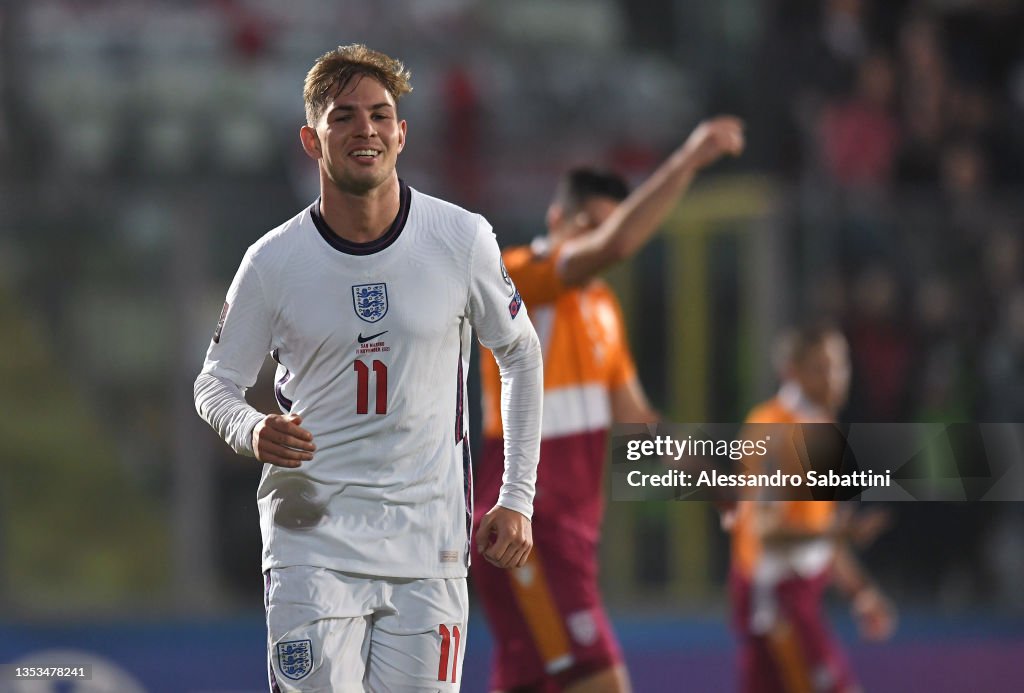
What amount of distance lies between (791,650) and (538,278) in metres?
2.39

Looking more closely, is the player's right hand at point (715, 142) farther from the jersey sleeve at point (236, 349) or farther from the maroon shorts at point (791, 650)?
the maroon shorts at point (791, 650)

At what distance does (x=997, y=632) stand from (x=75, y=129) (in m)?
6.38

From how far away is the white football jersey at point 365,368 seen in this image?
332 centimetres

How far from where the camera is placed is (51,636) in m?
7.36

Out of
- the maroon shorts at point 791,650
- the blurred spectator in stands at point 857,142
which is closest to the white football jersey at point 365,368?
the maroon shorts at point 791,650

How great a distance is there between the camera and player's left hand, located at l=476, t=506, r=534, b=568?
10.9ft

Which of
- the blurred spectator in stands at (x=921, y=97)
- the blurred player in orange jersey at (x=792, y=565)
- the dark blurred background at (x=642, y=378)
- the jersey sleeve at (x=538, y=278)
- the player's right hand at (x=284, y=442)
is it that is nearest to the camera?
the player's right hand at (x=284, y=442)

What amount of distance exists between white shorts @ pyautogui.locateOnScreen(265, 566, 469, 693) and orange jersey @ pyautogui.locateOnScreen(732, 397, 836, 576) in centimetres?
317

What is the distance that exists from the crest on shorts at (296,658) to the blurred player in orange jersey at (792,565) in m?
3.30

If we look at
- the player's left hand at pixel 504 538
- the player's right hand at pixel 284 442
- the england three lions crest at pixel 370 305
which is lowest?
the player's left hand at pixel 504 538

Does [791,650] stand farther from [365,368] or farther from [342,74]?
[342,74]

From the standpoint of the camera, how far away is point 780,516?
6.45 m

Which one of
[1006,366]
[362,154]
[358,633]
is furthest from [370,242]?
[1006,366]

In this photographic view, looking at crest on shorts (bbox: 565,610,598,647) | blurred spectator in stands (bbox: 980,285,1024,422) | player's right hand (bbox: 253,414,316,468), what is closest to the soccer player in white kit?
player's right hand (bbox: 253,414,316,468)
